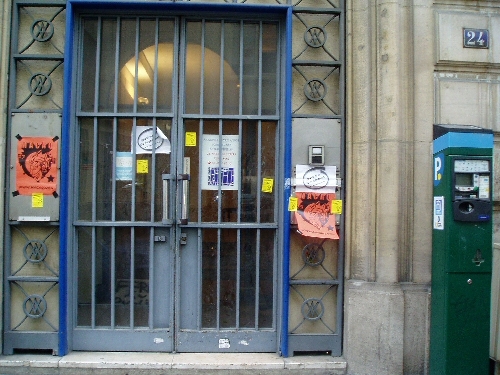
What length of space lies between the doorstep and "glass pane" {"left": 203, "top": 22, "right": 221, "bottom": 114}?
8.62ft

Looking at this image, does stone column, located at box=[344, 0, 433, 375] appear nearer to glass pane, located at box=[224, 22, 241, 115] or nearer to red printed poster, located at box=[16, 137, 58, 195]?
glass pane, located at box=[224, 22, 241, 115]

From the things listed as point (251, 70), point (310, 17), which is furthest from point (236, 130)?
point (310, 17)

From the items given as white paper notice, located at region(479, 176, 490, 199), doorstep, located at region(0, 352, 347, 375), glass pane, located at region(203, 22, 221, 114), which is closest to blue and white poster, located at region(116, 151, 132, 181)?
glass pane, located at region(203, 22, 221, 114)

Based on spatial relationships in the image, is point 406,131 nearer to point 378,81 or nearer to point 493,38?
point 378,81

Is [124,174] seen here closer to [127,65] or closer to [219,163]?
[219,163]

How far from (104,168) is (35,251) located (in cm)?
111

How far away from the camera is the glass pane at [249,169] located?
16.6 feet

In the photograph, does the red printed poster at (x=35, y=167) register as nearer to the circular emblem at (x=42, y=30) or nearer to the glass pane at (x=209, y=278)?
the circular emblem at (x=42, y=30)

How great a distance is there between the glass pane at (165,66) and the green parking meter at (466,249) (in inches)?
111

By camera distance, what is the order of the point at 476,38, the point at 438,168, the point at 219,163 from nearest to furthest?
the point at 438,168
the point at 476,38
the point at 219,163

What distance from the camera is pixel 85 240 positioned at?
5.00 meters

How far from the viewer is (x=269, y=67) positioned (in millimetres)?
5113

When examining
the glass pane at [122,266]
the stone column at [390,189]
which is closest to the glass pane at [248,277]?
the stone column at [390,189]

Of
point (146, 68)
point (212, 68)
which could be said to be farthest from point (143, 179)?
point (212, 68)
